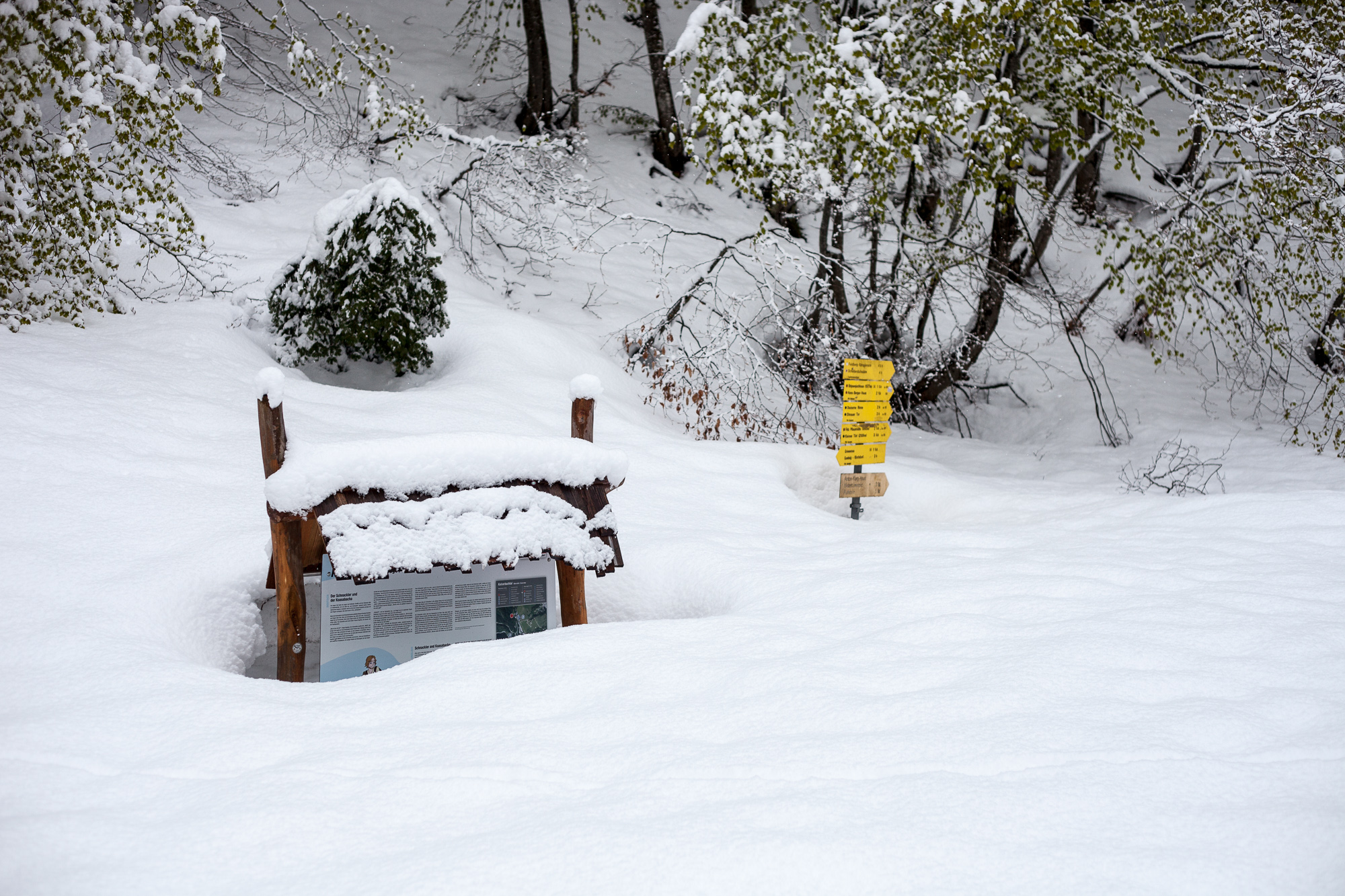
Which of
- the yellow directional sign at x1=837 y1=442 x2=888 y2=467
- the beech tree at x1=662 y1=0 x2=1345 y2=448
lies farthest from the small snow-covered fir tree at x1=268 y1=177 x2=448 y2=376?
the yellow directional sign at x1=837 y1=442 x2=888 y2=467

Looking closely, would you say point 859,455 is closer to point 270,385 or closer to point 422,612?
point 422,612

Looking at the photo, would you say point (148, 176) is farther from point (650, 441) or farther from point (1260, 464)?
point (1260, 464)

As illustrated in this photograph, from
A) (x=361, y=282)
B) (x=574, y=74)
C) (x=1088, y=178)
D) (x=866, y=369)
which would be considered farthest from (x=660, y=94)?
(x=866, y=369)

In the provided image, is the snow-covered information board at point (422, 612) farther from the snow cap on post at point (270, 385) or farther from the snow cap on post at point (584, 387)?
the snow cap on post at point (584, 387)

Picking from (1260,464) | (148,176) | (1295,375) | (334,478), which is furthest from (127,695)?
(1295,375)

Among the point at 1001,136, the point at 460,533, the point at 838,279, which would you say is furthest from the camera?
the point at 838,279

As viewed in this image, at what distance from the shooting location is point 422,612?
295cm

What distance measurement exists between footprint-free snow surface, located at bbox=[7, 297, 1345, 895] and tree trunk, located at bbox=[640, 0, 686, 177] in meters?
7.36

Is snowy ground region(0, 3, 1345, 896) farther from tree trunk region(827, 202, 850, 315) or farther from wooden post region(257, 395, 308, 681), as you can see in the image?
tree trunk region(827, 202, 850, 315)

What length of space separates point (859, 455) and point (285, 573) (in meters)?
3.37

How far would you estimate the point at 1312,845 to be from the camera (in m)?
1.71

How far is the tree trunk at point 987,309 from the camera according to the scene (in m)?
7.79

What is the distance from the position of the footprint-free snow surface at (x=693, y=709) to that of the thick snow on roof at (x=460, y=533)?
0.29m

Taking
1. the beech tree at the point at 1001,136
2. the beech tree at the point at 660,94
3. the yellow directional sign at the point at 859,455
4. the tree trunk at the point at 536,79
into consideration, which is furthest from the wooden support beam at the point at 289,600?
the tree trunk at the point at 536,79
